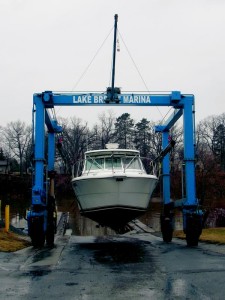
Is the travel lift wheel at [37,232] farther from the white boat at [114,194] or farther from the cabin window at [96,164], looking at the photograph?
the cabin window at [96,164]

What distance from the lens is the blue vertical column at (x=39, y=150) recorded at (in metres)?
14.5

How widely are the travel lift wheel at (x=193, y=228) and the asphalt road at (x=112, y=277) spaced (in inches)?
134

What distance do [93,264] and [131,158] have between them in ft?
27.4

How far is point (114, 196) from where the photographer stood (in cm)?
1474

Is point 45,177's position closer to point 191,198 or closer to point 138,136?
point 191,198

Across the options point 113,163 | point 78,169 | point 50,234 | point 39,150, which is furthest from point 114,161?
point 50,234

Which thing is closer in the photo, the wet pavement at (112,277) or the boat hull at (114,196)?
the wet pavement at (112,277)

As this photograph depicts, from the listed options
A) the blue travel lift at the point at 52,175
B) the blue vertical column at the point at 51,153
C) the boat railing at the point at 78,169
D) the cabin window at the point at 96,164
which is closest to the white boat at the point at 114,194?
the cabin window at the point at 96,164

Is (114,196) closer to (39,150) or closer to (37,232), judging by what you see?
(37,232)

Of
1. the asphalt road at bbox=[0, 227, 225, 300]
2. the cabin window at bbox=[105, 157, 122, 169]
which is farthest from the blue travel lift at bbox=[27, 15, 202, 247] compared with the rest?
the asphalt road at bbox=[0, 227, 225, 300]

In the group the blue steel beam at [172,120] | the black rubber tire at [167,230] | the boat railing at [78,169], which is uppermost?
the blue steel beam at [172,120]

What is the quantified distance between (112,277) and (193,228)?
748cm

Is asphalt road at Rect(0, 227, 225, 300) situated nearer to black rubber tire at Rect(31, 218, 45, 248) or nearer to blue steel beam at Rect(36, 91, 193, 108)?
black rubber tire at Rect(31, 218, 45, 248)

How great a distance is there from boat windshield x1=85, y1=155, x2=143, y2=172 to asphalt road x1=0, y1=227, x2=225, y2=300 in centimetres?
633
